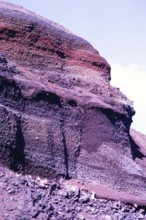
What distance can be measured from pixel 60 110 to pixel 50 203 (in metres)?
7.82

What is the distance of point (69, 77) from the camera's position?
28422 mm

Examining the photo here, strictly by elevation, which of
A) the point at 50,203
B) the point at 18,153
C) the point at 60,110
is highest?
the point at 60,110

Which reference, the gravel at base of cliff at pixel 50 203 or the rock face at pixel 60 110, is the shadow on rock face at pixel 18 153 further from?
the gravel at base of cliff at pixel 50 203

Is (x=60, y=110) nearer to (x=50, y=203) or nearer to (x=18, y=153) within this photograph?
(x=18, y=153)

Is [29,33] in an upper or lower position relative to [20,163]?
upper

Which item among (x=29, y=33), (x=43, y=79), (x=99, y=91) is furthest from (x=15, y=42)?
(x=99, y=91)

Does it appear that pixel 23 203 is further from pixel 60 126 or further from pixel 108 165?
pixel 108 165

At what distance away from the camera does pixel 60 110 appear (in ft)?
79.9

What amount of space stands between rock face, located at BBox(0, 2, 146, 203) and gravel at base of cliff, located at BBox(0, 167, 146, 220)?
58.9 inches

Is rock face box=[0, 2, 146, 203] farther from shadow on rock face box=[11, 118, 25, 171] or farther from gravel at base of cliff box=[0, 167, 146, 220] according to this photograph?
gravel at base of cliff box=[0, 167, 146, 220]

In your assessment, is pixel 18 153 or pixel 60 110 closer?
pixel 18 153

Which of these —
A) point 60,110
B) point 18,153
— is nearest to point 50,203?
point 18,153

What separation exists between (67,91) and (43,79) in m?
1.78

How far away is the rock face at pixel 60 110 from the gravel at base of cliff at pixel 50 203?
1497 mm
